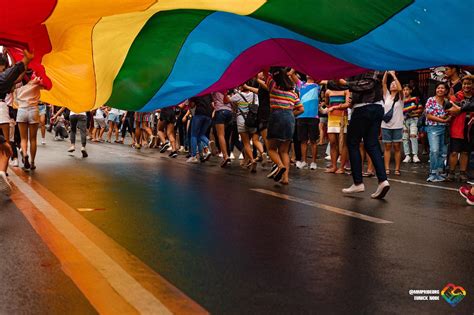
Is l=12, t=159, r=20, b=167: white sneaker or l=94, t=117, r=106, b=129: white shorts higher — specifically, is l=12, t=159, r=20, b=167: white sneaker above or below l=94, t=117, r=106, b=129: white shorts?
below

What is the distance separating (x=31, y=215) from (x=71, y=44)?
297 cm

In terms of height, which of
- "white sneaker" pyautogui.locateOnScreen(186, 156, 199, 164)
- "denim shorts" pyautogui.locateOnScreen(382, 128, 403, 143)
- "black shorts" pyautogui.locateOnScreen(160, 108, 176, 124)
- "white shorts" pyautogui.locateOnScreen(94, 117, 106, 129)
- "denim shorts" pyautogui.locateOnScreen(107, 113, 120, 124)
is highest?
"black shorts" pyautogui.locateOnScreen(160, 108, 176, 124)

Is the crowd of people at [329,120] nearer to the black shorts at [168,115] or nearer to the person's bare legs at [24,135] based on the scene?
the person's bare legs at [24,135]

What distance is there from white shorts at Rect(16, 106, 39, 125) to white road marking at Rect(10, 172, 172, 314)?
491cm

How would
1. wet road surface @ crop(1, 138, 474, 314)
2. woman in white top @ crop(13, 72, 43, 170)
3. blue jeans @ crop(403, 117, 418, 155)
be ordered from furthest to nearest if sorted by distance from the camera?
blue jeans @ crop(403, 117, 418, 155) < woman in white top @ crop(13, 72, 43, 170) < wet road surface @ crop(1, 138, 474, 314)

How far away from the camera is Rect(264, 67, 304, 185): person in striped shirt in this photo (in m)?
9.77

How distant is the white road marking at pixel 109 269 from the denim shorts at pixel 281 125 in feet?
13.0

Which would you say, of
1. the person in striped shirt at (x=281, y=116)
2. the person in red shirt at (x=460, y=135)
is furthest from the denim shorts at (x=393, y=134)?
the person in striped shirt at (x=281, y=116)

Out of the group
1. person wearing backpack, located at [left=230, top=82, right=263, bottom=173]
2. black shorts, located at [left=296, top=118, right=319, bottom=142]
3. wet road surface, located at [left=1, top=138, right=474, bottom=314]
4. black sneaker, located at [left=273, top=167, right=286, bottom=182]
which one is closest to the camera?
wet road surface, located at [left=1, top=138, right=474, bottom=314]

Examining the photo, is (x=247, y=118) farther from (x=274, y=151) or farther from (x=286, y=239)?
(x=286, y=239)

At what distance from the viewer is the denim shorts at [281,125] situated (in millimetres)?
9750

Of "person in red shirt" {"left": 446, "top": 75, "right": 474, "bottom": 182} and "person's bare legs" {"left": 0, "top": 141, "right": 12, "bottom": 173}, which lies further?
"person in red shirt" {"left": 446, "top": 75, "right": 474, "bottom": 182}

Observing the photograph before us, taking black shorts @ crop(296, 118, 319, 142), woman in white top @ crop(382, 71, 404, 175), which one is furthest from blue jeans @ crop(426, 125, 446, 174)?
black shorts @ crop(296, 118, 319, 142)

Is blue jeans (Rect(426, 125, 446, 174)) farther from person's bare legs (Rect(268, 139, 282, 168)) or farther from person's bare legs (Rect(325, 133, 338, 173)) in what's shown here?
person's bare legs (Rect(268, 139, 282, 168))
